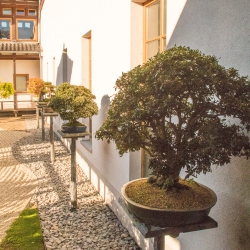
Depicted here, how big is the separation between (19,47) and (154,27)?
56.4ft

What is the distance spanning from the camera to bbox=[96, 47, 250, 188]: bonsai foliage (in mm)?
1927

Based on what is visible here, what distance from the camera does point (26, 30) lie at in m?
21.3

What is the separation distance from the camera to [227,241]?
2.55 m

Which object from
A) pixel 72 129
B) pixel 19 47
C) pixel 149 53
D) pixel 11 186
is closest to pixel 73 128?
pixel 72 129

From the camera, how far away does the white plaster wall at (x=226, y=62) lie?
2.29m

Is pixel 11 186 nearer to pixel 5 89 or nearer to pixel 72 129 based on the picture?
pixel 72 129

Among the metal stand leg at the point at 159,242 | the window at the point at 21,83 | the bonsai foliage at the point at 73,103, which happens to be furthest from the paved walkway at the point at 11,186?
the window at the point at 21,83

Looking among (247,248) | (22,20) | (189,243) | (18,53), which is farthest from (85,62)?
(22,20)

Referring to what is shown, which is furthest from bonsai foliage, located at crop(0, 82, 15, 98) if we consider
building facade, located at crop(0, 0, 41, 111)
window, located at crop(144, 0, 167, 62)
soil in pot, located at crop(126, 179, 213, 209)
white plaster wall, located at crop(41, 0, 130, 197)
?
soil in pot, located at crop(126, 179, 213, 209)

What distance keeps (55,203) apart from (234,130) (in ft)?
13.8

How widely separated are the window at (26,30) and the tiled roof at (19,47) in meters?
1.01

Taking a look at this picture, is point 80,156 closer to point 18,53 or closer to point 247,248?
point 247,248

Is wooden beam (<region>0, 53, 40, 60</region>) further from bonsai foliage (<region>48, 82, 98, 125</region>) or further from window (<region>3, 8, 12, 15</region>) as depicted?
bonsai foliage (<region>48, 82, 98, 125</region>)

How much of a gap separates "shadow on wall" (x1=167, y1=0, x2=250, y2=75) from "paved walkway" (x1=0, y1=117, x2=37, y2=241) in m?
3.30
